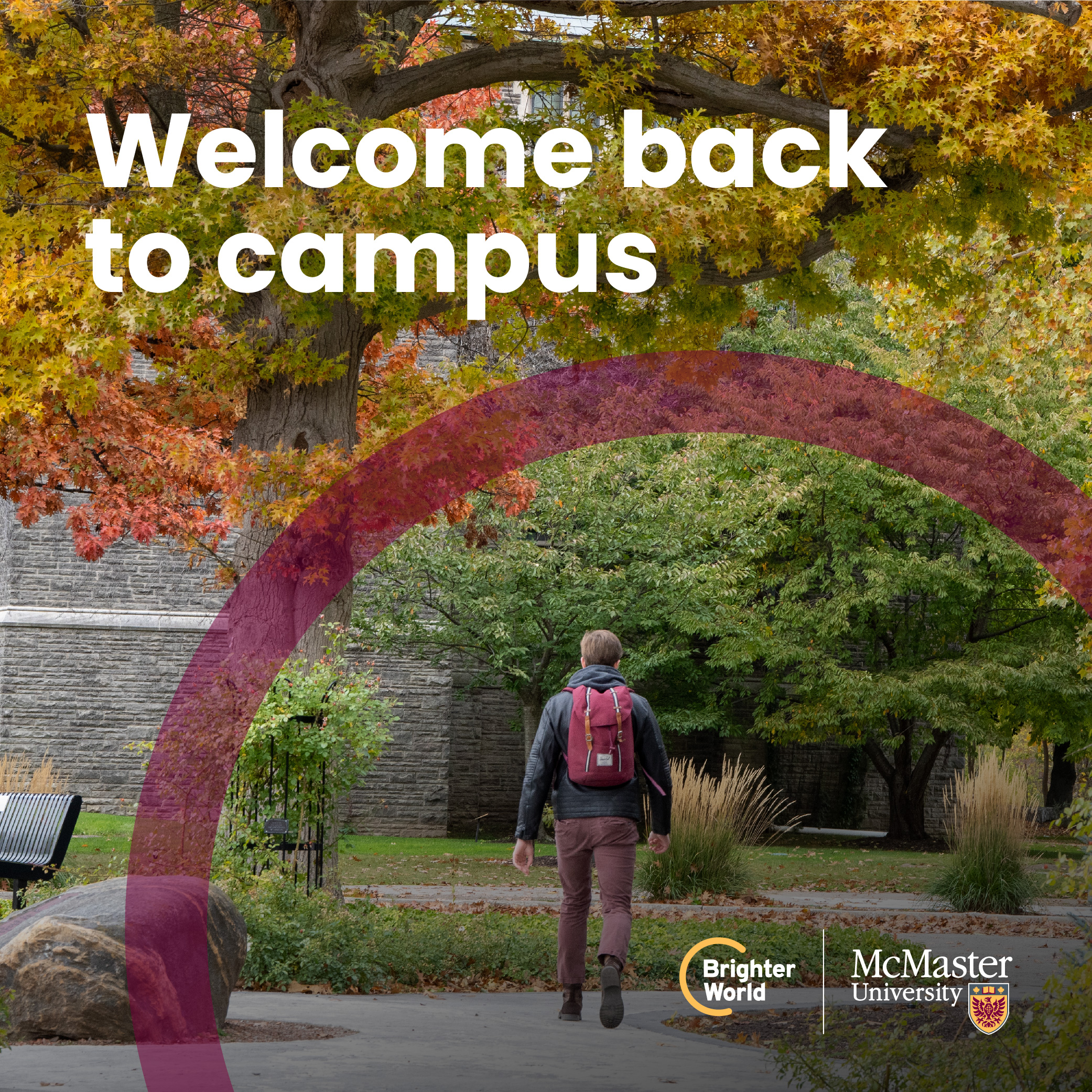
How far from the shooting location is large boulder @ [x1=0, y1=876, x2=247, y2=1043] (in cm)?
570

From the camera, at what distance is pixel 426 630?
68.2 feet

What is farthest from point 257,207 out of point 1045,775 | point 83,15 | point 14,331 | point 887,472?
point 1045,775

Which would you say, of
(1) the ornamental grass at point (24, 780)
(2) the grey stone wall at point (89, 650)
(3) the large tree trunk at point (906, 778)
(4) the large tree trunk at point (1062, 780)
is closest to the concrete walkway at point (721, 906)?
(1) the ornamental grass at point (24, 780)

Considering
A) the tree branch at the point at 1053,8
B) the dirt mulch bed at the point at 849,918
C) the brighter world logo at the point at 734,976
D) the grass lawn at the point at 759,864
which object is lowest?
the grass lawn at the point at 759,864

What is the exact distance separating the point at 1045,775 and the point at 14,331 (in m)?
39.3

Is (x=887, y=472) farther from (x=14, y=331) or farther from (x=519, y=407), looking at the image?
(x=14, y=331)

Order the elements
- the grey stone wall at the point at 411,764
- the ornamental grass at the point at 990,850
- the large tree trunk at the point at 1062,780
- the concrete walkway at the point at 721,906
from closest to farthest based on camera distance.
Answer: the concrete walkway at the point at 721,906, the ornamental grass at the point at 990,850, the grey stone wall at the point at 411,764, the large tree trunk at the point at 1062,780

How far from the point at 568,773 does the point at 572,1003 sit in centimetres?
115

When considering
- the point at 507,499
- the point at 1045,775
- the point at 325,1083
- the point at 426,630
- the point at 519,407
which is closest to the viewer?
the point at 325,1083

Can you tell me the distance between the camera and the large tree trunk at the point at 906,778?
2488cm

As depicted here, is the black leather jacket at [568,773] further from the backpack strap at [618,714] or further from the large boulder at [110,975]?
the large boulder at [110,975]

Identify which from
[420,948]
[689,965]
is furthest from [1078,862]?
[420,948]

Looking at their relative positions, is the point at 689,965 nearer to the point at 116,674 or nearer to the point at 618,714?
the point at 618,714

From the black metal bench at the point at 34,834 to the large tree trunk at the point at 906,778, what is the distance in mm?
17412
